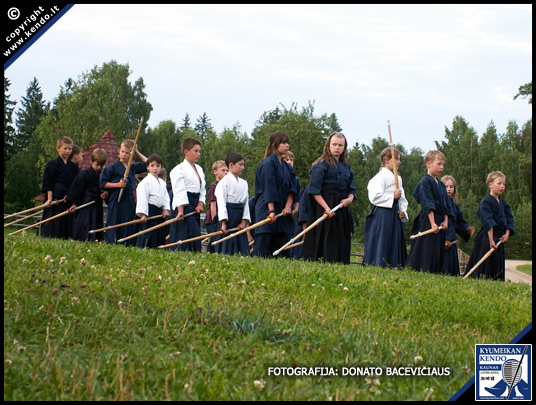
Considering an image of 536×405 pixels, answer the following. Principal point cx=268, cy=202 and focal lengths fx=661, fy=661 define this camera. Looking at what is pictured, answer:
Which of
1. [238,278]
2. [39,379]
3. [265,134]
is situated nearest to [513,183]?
[265,134]

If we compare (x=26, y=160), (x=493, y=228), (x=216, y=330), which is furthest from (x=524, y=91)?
(x=26, y=160)

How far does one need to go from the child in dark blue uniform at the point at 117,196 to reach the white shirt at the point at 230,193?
6.10ft

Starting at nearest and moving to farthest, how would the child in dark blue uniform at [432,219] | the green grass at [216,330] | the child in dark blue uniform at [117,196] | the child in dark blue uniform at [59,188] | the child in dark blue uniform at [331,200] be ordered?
the green grass at [216,330] < the child in dark blue uniform at [331,200] < the child in dark blue uniform at [432,219] < the child in dark blue uniform at [117,196] < the child in dark blue uniform at [59,188]

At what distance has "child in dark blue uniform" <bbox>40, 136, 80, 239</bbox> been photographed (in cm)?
1272

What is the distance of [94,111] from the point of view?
5312 cm

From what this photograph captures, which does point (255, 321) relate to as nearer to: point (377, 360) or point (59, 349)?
point (377, 360)

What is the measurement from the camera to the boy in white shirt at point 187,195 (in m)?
11.4

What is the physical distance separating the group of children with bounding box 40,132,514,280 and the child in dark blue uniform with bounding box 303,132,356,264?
0.05 ft

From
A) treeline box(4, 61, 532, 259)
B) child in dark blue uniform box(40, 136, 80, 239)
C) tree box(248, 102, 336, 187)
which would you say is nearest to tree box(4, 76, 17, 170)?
treeline box(4, 61, 532, 259)

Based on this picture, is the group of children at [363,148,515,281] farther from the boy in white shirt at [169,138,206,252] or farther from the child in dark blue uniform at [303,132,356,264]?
the boy in white shirt at [169,138,206,252]

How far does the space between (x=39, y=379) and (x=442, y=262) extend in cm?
995

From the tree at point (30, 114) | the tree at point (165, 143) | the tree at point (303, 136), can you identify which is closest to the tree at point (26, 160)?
the tree at point (30, 114)

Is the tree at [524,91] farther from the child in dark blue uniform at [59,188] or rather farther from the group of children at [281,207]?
the child in dark blue uniform at [59,188]

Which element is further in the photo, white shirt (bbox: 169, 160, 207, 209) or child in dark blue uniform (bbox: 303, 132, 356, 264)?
white shirt (bbox: 169, 160, 207, 209)
